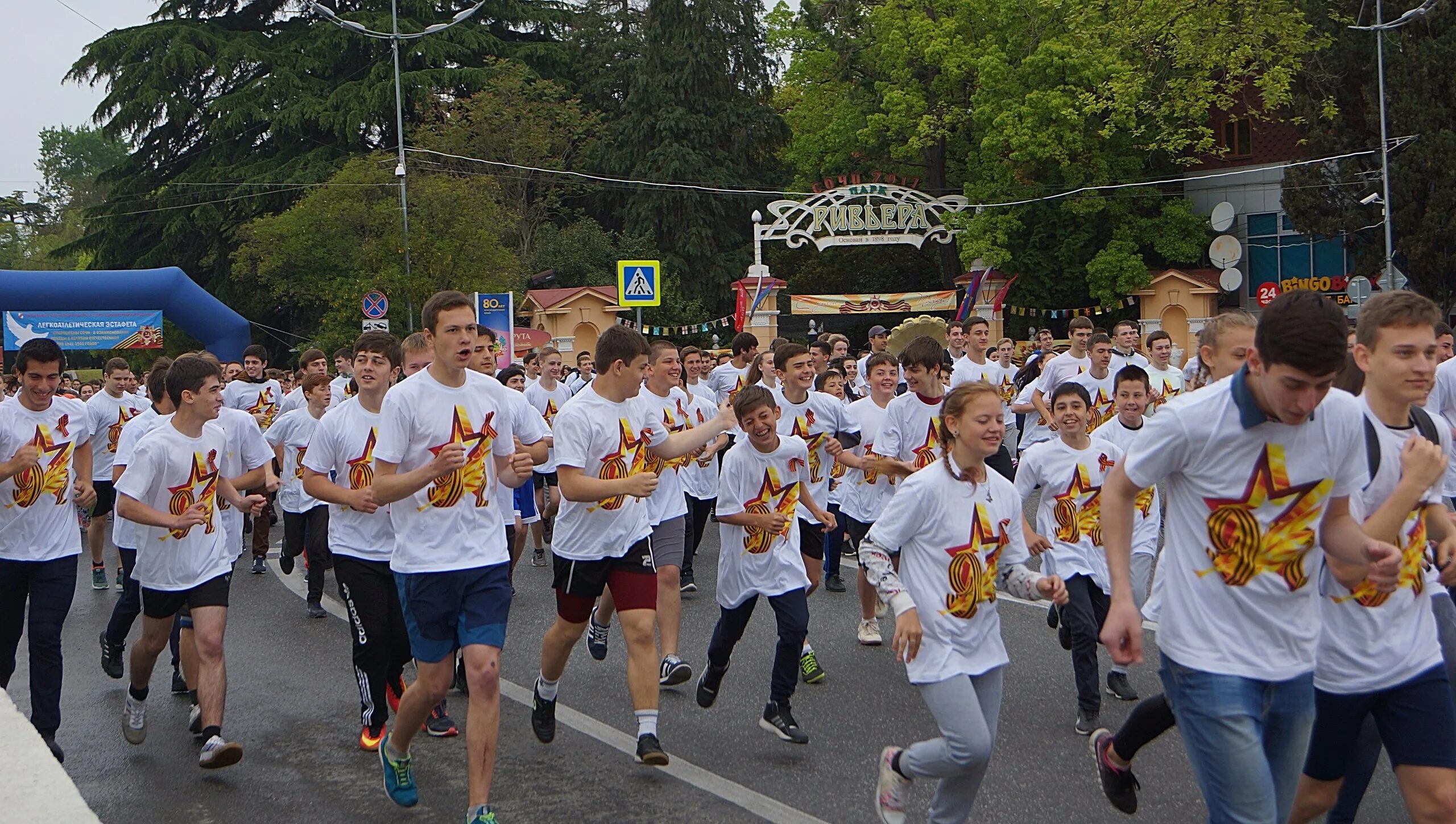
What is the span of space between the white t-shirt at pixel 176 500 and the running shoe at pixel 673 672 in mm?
2261

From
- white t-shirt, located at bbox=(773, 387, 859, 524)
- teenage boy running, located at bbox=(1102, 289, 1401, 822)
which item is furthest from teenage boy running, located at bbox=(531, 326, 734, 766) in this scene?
white t-shirt, located at bbox=(773, 387, 859, 524)

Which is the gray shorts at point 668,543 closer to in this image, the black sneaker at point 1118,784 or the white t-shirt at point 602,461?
the white t-shirt at point 602,461

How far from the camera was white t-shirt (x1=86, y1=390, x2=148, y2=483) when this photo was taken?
1261cm

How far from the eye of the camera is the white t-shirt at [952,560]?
486 centimetres

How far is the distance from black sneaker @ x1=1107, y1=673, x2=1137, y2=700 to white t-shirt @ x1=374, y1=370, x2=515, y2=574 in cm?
328

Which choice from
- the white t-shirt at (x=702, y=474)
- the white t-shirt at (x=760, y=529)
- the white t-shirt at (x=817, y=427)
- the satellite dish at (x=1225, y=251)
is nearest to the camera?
the white t-shirt at (x=760, y=529)

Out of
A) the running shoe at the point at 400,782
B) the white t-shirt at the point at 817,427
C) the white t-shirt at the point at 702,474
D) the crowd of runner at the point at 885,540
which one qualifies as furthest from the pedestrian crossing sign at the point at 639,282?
the running shoe at the point at 400,782

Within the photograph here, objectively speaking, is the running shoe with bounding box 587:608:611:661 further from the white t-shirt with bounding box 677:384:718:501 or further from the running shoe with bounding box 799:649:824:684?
the white t-shirt with bounding box 677:384:718:501

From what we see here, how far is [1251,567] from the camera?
12.4ft

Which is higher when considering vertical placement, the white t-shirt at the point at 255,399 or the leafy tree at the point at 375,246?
the leafy tree at the point at 375,246

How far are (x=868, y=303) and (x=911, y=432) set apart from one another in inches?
1170

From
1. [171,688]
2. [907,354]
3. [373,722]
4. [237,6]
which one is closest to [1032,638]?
[907,354]

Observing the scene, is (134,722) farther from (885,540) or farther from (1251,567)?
(1251,567)

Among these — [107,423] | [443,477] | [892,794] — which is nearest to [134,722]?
[443,477]
